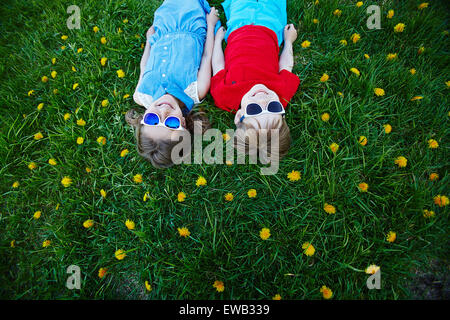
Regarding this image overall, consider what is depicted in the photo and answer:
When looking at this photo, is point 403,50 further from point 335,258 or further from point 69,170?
point 69,170

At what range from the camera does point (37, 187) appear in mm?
2086

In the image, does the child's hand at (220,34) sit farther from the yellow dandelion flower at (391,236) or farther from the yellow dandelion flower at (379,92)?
the yellow dandelion flower at (391,236)

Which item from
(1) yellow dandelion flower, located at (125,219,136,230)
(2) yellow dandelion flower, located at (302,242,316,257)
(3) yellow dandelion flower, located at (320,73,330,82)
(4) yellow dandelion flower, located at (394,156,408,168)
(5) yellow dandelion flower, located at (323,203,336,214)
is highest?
(3) yellow dandelion flower, located at (320,73,330,82)

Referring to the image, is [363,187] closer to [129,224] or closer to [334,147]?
[334,147]

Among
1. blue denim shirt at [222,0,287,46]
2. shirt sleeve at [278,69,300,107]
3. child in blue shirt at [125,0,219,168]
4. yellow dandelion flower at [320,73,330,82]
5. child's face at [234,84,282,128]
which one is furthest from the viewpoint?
blue denim shirt at [222,0,287,46]

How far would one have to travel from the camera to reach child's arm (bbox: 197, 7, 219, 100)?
211 cm

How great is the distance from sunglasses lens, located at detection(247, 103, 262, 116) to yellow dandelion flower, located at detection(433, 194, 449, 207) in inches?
56.5

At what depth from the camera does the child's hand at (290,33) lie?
7.26 ft

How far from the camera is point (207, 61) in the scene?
2.19m

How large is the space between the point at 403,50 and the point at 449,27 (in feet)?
1.79

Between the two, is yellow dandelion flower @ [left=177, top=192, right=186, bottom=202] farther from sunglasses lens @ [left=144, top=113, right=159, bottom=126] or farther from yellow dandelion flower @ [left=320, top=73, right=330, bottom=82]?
yellow dandelion flower @ [left=320, top=73, right=330, bottom=82]

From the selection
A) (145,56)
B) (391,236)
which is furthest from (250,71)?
(391,236)

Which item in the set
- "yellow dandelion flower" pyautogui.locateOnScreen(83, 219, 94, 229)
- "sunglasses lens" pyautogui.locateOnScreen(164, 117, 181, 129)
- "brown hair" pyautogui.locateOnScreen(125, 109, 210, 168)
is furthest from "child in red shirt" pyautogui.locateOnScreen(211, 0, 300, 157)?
"yellow dandelion flower" pyautogui.locateOnScreen(83, 219, 94, 229)

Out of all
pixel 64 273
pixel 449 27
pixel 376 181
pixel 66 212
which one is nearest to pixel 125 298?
pixel 64 273
